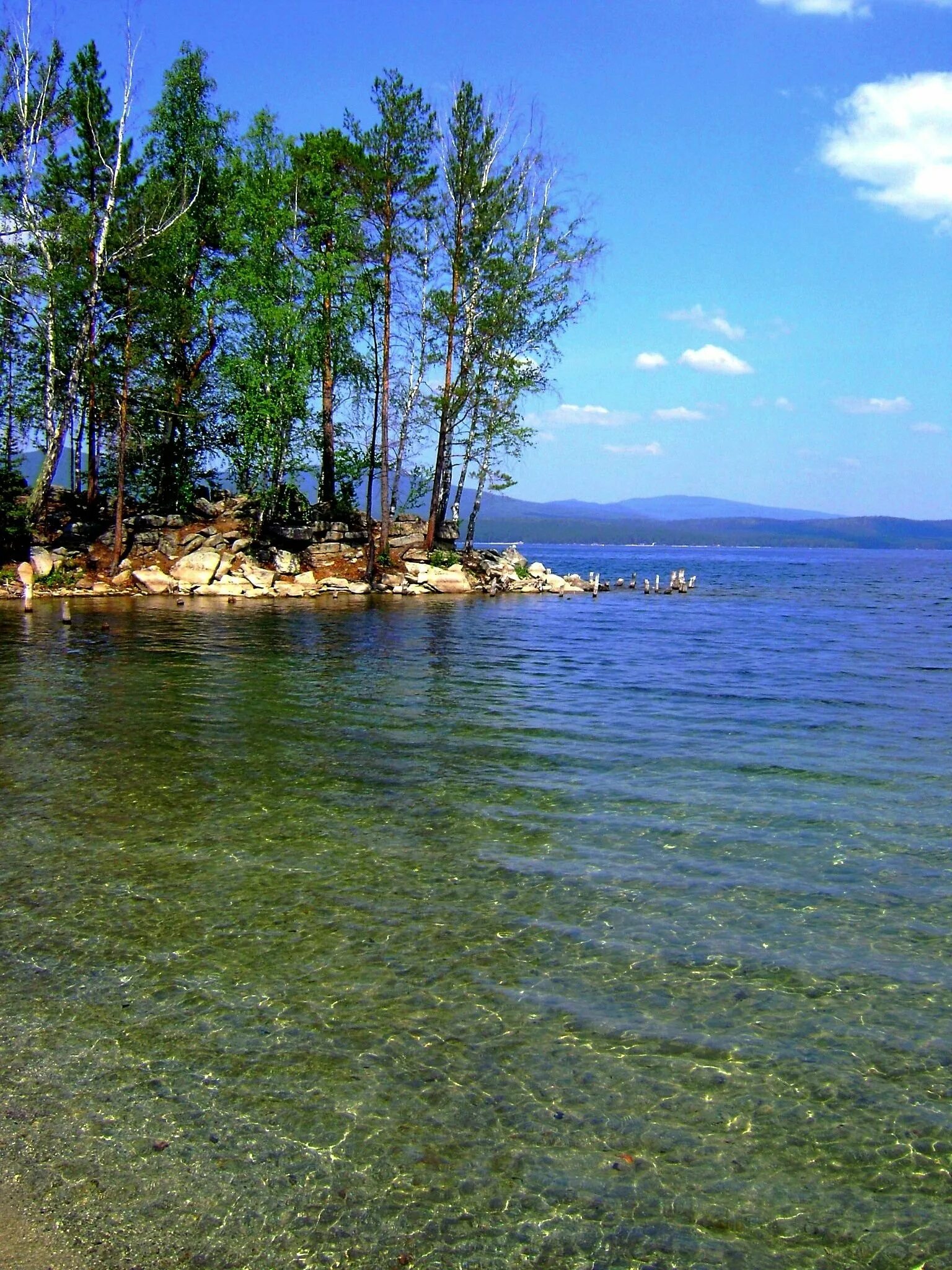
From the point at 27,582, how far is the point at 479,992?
34341mm

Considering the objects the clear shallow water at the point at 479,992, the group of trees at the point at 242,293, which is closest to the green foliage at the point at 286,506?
the group of trees at the point at 242,293

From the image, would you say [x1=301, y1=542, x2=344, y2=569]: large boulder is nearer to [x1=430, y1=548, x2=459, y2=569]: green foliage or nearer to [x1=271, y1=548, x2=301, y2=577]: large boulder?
[x1=271, y1=548, x2=301, y2=577]: large boulder

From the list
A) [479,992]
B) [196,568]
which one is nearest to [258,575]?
[196,568]

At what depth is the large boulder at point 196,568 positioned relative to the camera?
140ft

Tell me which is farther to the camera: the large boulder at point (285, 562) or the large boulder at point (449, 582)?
the large boulder at point (449, 582)

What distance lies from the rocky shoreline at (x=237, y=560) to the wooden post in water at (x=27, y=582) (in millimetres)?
547

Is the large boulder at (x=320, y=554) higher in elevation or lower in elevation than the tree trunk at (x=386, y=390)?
lower

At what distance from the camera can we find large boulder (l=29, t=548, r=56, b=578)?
3909cm

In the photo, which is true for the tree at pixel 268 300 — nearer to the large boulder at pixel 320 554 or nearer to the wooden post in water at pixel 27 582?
the large boulder at pixel 320 554

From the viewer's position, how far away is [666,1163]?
193 inches

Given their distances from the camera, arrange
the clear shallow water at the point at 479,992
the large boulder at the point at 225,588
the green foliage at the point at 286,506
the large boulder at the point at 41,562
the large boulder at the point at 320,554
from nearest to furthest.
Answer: the clear shallow water at the point at 479,992
the large boulder at the point at 41,562
the large boulder at the point at 225,588
the green foliage at the point at 286,506
the large boulder at the point at 320,554

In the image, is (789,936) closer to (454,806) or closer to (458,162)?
(454,806)

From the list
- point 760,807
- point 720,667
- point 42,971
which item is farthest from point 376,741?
point 720,667

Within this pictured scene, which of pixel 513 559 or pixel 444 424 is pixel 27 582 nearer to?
pixel 444 424
